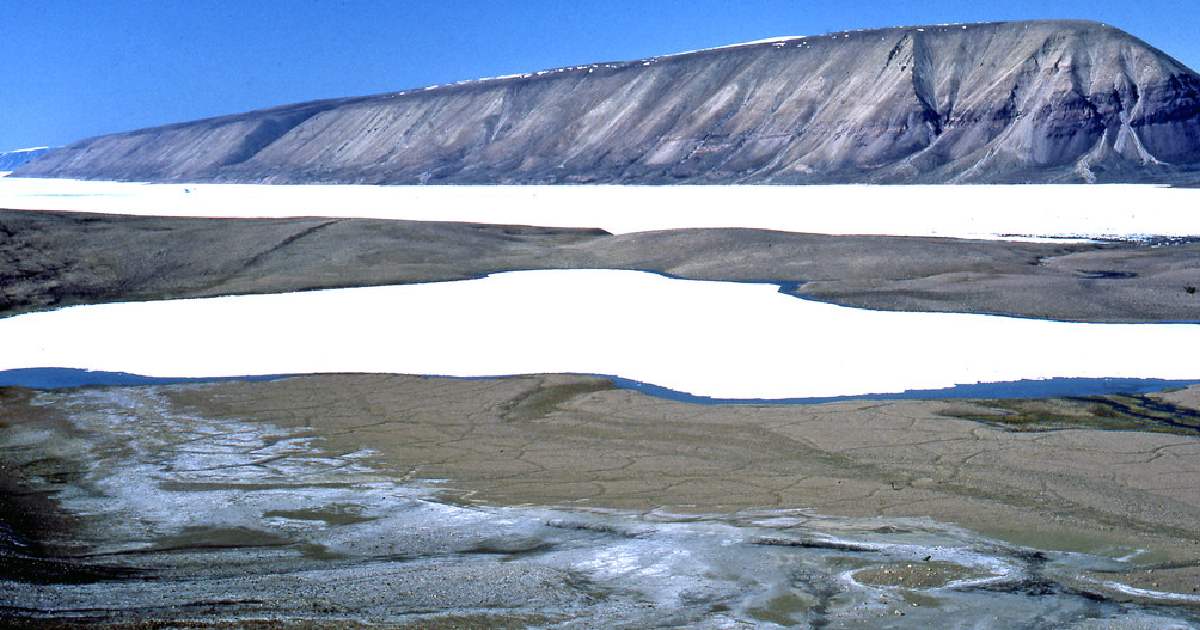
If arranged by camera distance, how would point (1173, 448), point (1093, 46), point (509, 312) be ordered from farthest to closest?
point (1093, 46)
point (509, 312)
point (1173, 448)

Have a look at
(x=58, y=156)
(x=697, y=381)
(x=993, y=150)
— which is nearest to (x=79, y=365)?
(x=697, y=381)

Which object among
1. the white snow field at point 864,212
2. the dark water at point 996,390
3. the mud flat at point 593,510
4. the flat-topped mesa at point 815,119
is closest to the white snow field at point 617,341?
the dark water at point 996,390

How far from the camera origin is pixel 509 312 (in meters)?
18.7

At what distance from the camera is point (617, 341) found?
15508 mm

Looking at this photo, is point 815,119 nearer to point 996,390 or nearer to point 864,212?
point 864,212

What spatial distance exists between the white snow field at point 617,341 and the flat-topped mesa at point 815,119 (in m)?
58.9

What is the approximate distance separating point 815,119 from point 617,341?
7955cm

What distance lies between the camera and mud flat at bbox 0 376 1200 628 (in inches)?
A: 240

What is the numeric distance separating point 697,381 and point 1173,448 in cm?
487

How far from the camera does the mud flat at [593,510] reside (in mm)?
6086

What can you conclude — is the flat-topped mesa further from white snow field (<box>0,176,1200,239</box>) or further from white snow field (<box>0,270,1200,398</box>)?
white snow field (<box>0,270,1200,398</box>)

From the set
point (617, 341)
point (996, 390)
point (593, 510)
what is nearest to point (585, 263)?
point (617, 341)

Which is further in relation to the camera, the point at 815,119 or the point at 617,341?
the point at 815,119

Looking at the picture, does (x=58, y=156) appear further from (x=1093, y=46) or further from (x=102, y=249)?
(x=102, y=249)
